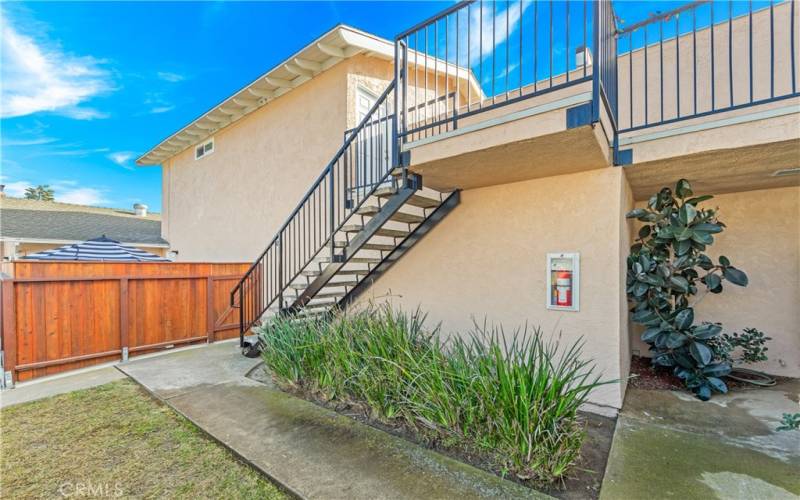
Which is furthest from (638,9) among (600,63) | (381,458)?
(381,458)

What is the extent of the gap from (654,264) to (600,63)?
7.38ft

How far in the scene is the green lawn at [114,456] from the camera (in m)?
2.43

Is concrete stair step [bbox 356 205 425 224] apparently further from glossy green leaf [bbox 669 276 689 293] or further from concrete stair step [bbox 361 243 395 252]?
glossy green leaf [bbox 669 276 689 293]

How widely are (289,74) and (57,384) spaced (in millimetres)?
6612

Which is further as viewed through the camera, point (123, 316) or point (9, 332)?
point (123, 316)

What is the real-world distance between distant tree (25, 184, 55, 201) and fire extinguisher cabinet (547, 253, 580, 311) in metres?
43.9

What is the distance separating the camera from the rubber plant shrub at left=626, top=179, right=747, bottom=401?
3.68 metres

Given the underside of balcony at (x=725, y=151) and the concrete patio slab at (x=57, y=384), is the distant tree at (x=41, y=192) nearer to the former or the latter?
the concrete patio slab at (x=57, y=384)

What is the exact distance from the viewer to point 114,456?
9.37 feet

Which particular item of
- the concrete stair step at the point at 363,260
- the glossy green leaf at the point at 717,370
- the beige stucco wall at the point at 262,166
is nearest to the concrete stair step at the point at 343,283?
the concrete stair step at the point at 363,260

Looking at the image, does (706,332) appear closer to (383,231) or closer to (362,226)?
(383,231)

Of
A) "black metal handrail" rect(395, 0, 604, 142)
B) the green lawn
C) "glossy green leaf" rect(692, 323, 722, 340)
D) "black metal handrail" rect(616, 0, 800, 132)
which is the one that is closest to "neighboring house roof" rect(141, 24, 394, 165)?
"black metal handrail" rect(395, 0, 604, 142)

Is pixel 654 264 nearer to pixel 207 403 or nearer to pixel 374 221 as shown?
pixel 374 221
